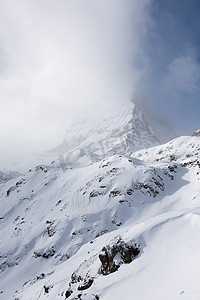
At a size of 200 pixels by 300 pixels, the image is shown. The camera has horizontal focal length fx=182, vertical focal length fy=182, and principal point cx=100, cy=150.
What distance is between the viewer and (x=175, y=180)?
6762 cm

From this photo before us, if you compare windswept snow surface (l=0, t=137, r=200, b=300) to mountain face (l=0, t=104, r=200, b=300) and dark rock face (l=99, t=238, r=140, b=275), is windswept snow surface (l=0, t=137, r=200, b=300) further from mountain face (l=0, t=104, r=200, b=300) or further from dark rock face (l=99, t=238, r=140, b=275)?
dark rock face (l=99, t=238, r=140, b=275)

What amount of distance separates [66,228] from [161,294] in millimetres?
48701

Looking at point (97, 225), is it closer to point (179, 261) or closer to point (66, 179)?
point (66, 179)

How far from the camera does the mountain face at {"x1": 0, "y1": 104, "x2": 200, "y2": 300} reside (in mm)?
16016

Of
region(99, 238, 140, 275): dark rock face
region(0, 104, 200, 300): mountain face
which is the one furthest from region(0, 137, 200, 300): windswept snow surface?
region(99, 238, 140, 275): dark rock face

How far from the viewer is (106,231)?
53.2 meters

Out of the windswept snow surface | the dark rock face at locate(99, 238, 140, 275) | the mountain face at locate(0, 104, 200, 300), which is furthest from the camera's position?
the dark rock face at locate(99, 238, 140, 275)

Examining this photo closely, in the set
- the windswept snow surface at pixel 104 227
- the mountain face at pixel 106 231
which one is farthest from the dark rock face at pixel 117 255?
the windswept snow surface at pixel 104 227

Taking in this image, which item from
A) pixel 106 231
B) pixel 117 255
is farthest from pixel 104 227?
pixel 117 255

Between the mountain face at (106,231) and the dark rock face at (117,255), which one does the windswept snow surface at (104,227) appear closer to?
the mountain face at (106,231)

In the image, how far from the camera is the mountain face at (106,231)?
1602 centimetres

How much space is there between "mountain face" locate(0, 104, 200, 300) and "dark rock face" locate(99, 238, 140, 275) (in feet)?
0.33

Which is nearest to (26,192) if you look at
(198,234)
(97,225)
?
(97,225)

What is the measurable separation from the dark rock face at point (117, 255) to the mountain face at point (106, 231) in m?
0.10
